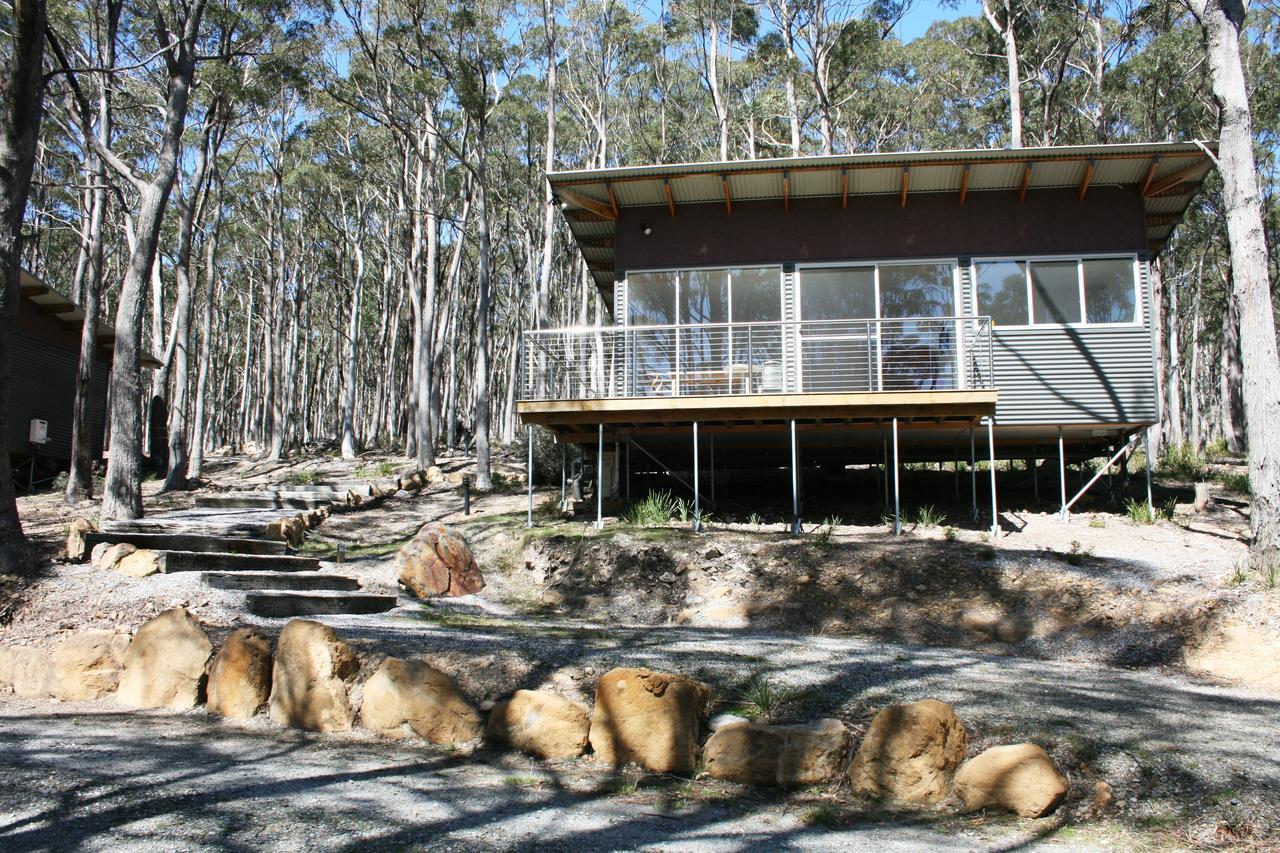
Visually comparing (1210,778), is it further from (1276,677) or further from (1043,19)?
(1043,19)

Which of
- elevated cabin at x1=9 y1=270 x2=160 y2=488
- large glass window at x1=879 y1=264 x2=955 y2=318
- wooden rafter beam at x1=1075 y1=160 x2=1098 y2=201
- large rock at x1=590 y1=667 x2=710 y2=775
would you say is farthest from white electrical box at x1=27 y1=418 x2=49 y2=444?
wooden rafter beam at x1=1075 y1=160 x2=1098 y2=201

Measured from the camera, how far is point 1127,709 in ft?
19.4

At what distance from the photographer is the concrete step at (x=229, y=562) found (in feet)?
28.5

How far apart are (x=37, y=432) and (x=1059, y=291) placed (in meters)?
20.0

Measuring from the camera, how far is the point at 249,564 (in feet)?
31.0

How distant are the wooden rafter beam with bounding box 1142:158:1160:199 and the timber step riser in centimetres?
1208

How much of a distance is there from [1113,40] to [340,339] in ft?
102

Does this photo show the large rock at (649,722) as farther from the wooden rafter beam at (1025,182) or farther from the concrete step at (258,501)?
the concrete step at (258,501)

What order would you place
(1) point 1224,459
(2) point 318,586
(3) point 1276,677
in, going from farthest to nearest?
(1) point 1224,459
(2) point 318,586
(3) point 1276,677

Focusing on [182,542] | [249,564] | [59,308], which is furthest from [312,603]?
[59,308]

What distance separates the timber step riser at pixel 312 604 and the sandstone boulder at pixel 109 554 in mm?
1621

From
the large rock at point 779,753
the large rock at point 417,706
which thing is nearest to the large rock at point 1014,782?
the large rock at point 779,753

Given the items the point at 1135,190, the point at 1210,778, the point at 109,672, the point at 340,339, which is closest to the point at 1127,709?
the point at 1210,778

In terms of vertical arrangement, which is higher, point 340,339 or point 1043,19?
point 1043,19
